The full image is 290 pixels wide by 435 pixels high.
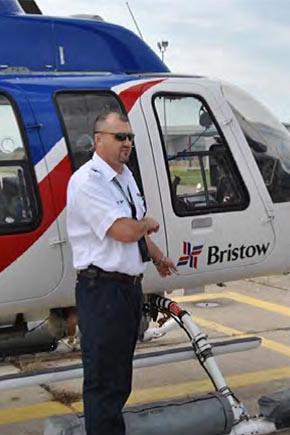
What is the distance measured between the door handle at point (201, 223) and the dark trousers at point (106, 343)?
971 millimetres

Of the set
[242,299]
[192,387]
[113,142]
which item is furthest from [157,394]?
[242,299]

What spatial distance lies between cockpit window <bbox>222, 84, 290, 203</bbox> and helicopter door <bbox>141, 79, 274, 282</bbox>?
136mm

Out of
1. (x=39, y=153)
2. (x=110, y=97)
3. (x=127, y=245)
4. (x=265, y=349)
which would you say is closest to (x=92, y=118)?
(x=110, y=97)

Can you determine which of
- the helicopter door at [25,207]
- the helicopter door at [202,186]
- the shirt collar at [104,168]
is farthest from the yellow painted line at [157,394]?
the shirt collar at [104,168]

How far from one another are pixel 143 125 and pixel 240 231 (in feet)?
3.09

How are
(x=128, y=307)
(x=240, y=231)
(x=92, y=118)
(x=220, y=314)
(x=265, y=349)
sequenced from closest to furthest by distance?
1. (x=128, y=307)
2. (x=92, y=118)
3. (x=240, y=231)
4. (x=265, y=349)
5. (x=220, y=314)

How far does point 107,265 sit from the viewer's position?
371cm

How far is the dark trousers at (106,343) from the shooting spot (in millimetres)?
3717

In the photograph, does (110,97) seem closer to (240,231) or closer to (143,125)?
(143,125)

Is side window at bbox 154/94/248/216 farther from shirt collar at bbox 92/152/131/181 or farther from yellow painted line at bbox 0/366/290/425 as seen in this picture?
yellow painted line at bbox 0/366/290/425

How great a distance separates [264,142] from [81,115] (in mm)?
1327

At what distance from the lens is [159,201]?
462 cm

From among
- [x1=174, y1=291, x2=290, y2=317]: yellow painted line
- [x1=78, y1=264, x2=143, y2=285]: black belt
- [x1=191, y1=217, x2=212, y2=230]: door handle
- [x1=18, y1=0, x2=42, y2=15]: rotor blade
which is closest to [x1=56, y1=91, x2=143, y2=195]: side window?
[x1=191, y1=217, x2=212, y2=230]: door handle

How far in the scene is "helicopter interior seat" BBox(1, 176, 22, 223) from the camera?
4242 millimetres
